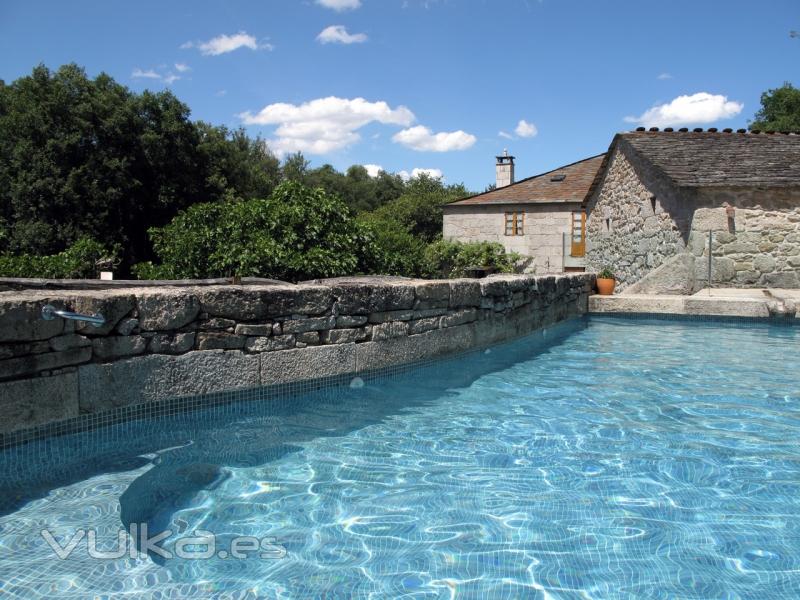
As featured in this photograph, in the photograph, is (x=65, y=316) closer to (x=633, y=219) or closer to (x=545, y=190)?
(x=633, y=219)

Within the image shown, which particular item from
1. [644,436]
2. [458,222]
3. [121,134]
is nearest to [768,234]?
[644,436]

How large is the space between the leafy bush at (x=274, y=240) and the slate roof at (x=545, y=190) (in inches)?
697

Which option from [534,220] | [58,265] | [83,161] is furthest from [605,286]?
[83,161]

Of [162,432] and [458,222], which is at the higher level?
[458,222]

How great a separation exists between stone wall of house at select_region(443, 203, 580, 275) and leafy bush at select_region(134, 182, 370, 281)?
694 inches

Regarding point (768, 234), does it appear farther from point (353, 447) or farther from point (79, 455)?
point (79, 455)

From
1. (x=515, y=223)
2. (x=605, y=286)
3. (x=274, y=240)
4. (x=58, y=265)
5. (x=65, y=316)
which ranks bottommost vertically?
(x=605, y=286)

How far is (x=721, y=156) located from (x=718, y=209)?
169 cm

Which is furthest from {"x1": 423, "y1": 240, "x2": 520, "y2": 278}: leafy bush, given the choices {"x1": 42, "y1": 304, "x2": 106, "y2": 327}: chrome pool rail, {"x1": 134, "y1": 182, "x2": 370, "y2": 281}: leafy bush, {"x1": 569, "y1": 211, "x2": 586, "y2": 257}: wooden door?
{"x1": 42, "y1": 304, "x2": 106, "y2": 327}: chrome pool rail

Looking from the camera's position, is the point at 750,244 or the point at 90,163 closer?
the point at 750,244

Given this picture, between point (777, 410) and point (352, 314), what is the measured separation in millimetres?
3678

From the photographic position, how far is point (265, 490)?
3.62 meters

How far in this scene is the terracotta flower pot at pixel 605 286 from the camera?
1271 centimetres

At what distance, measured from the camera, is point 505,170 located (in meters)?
31.6
